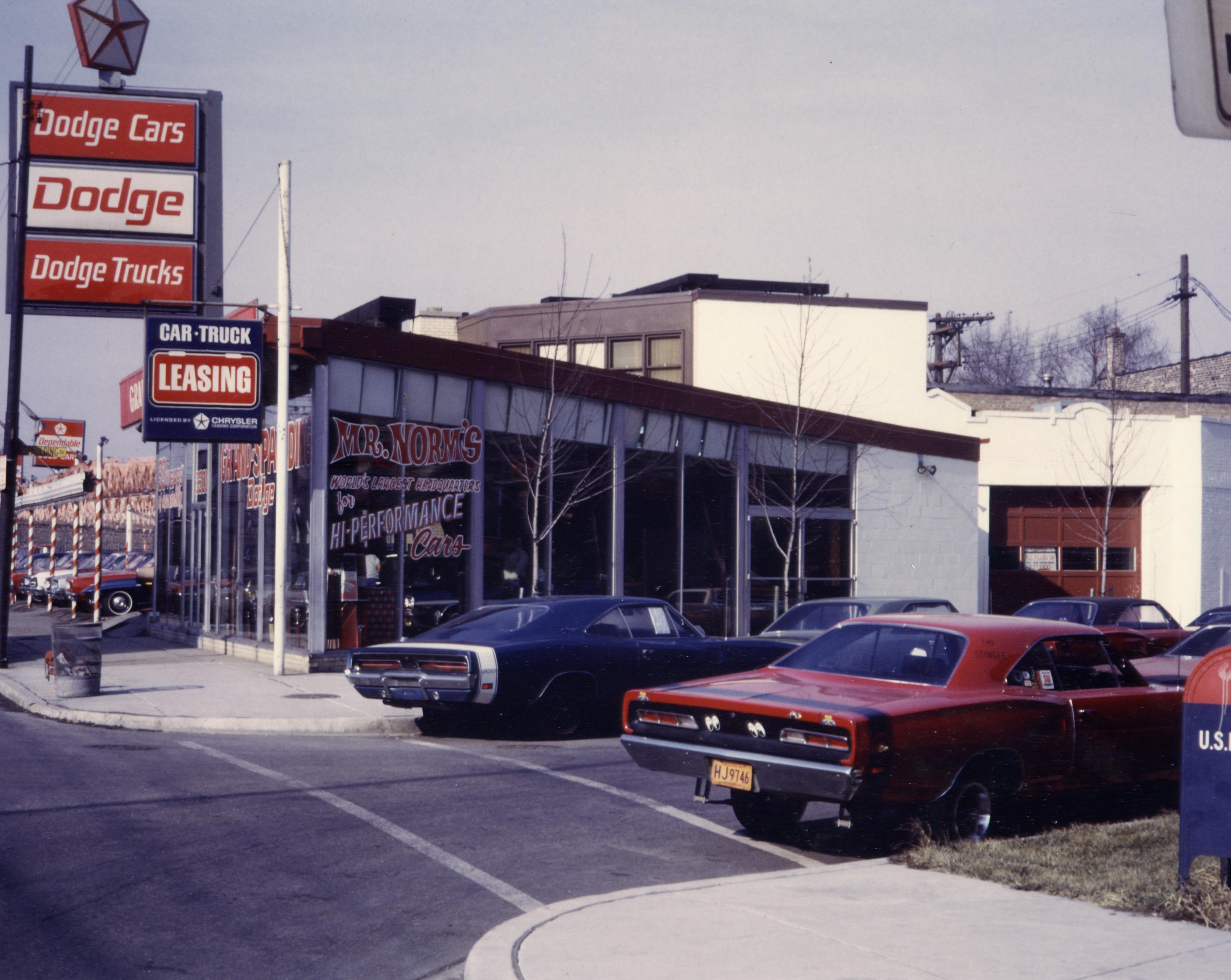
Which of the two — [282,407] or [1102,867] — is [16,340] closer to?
[282,407]

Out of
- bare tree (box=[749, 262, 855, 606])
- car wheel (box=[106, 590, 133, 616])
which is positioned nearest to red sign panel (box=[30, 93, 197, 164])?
bare tree (box=[749, 262, 855, 606])

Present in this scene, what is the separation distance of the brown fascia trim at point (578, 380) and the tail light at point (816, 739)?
12053 millimetres

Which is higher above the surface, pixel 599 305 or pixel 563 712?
pixel 599 305

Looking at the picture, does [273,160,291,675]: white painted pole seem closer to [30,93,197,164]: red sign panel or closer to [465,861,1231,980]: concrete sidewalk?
[30,93,197,164]: red sign panel

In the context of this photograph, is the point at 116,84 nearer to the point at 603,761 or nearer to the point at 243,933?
the point at 603,761

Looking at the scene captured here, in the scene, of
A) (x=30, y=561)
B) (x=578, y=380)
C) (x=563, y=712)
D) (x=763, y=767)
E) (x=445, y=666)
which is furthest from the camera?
(x=30, y=561)

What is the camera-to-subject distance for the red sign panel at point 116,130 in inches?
851

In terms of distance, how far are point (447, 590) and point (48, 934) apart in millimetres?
13635

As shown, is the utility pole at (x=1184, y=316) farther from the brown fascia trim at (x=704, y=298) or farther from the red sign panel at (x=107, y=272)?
the red sign panel at (x=107, y=272)

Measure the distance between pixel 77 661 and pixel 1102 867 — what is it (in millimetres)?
12217

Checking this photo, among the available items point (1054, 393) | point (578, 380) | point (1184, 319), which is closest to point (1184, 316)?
point (1184, 319)

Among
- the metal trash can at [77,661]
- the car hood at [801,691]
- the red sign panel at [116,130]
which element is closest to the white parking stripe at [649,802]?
the car hood at [801,691]

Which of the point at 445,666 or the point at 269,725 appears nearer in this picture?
the point at 445,666

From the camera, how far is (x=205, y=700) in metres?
15.1
